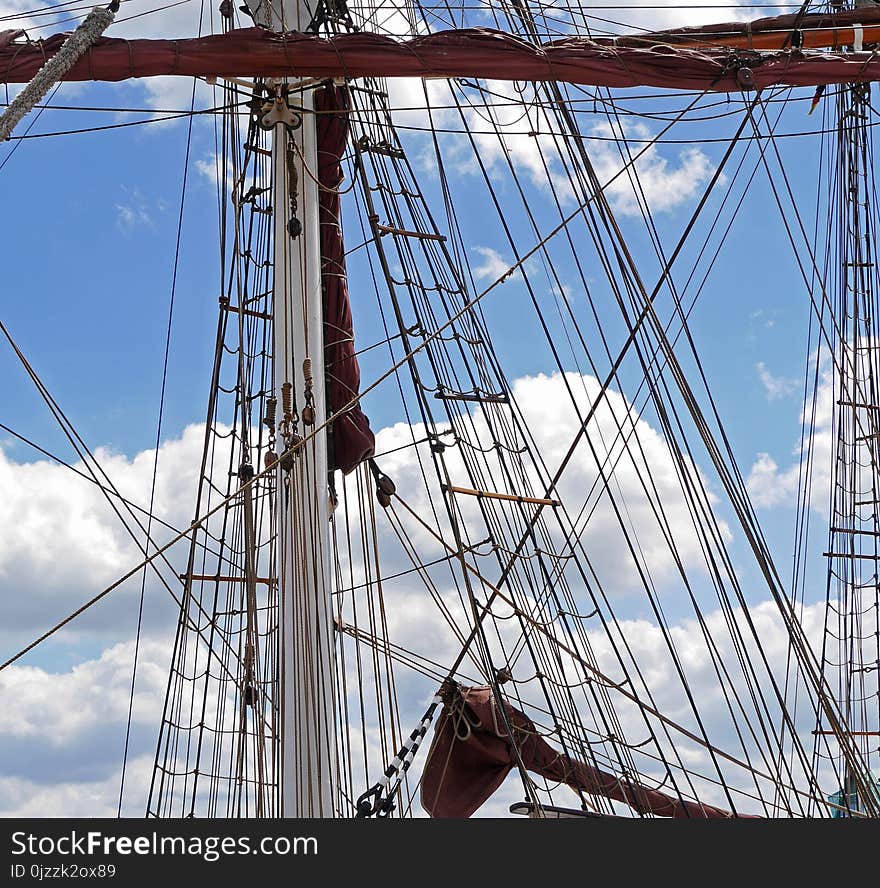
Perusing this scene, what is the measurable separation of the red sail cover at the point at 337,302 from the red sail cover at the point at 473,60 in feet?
1.45

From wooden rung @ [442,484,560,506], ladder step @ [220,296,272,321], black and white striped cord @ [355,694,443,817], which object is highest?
ladder step @ [220,296,272,321]

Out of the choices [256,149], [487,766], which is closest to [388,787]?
[487,766]

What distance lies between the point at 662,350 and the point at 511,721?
9.41 ft

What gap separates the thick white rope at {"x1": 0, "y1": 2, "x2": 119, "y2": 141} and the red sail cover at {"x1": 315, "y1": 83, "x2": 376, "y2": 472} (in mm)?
2917

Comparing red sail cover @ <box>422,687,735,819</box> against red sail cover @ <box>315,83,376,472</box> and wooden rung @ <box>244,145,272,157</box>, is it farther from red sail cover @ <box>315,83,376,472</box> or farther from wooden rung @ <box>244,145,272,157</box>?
wooden rung @ <box>244,145,272,157</box>

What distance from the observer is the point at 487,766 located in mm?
8828

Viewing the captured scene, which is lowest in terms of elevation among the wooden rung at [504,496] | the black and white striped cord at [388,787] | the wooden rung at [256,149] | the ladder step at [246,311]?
the black and white striped cord at [388,787]

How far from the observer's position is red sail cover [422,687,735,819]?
8.60 metres

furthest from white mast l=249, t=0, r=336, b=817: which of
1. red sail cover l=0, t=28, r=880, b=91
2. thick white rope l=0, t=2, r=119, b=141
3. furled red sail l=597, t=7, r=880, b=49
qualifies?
furled red sail l=597, t=7, r=880, b=49

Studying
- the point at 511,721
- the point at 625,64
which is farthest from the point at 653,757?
the point at 625,64

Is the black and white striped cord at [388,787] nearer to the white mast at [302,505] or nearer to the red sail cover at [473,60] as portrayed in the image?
the white mast at [302,505]

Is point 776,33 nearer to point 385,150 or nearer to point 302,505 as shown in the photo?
point 385,150

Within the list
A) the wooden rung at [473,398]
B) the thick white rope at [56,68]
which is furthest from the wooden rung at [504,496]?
the thick white rope at [56,68]

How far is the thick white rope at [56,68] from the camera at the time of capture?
473cm
